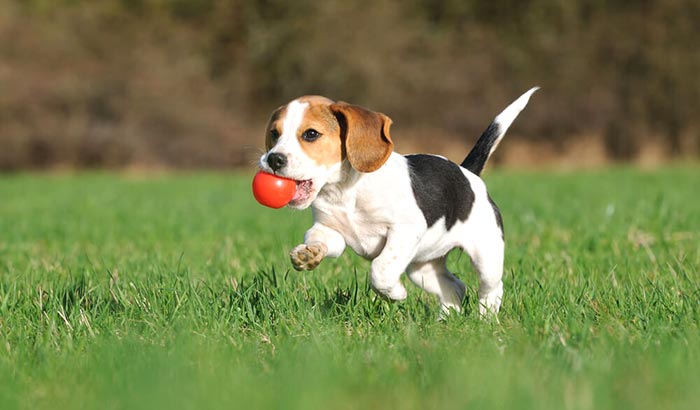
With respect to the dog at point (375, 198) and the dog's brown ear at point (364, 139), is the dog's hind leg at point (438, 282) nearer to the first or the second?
the dog at point (375, 198)

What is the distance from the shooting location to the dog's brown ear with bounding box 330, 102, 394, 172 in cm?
398

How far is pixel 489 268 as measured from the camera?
176 inches

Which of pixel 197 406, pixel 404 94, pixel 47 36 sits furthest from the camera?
pixel 404 94

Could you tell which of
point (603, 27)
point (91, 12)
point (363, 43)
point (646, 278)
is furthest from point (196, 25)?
point (646, 278)

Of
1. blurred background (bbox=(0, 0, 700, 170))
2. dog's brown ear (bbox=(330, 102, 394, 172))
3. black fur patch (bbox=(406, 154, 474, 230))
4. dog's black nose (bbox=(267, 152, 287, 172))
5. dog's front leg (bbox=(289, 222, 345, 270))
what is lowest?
blurred background (bbox=(0, 0, 700, 170))

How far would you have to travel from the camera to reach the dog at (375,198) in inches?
157

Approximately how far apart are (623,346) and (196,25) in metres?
33.7

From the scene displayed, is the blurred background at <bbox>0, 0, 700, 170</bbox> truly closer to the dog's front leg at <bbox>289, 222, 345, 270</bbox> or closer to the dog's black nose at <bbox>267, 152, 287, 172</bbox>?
the dog's front leg at <bbox>289, 222, 345, 270</bbox>

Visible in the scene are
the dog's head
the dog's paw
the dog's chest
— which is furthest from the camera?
the dog's chest

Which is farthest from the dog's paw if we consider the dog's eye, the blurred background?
the blurred background

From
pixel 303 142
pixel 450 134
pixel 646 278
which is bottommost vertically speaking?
pixel 450 134

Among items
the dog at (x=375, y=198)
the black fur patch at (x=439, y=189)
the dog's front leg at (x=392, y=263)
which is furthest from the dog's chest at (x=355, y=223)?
the black fur patch at (x=439, y=189)

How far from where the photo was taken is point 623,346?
10.7ft

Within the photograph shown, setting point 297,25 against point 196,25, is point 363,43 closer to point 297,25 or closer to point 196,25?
point 297,25
